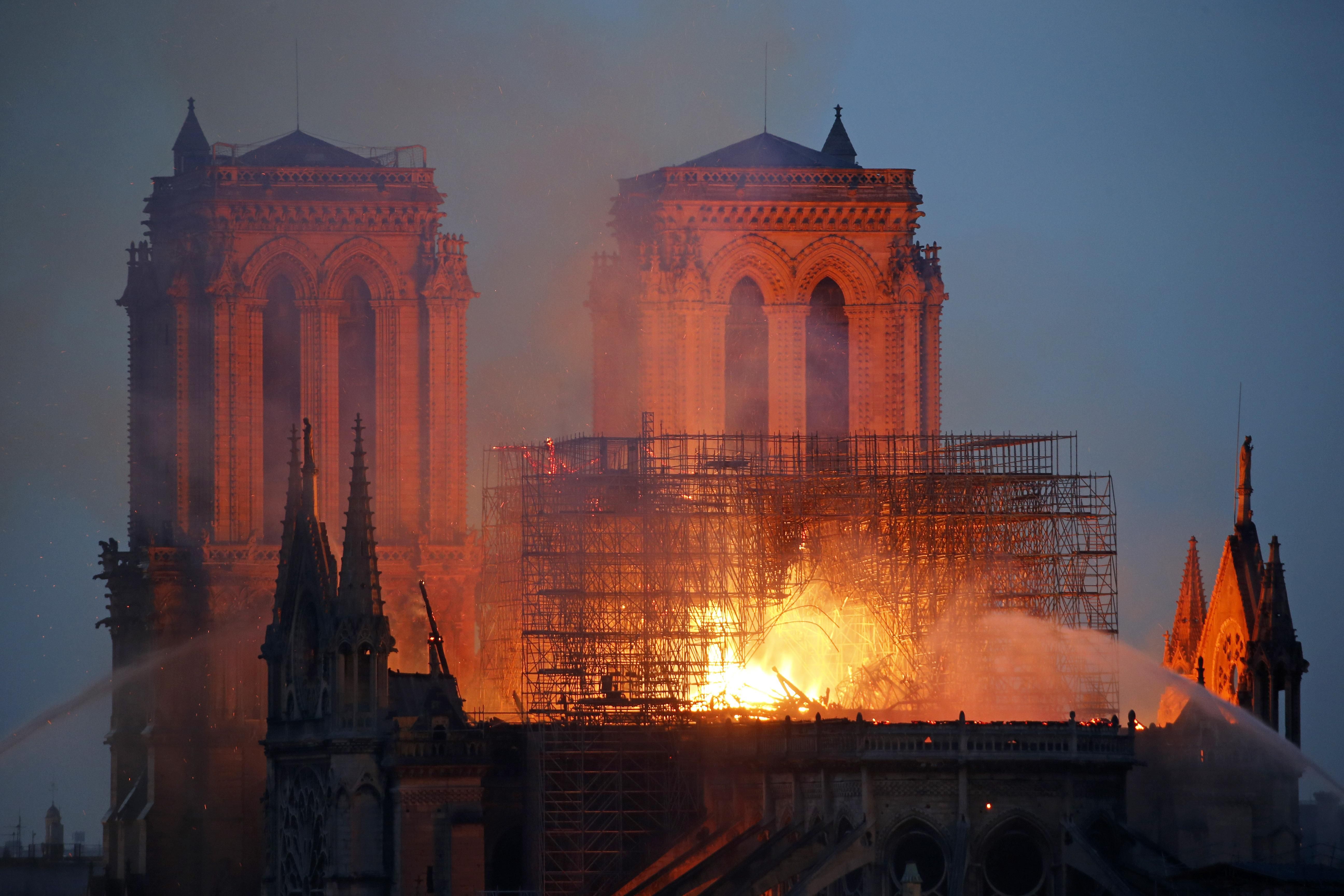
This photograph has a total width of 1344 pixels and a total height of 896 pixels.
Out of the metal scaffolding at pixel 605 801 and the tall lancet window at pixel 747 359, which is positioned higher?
the tall lancet window at pixel 747 359

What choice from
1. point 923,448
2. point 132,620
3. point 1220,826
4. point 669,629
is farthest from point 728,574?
point 132,620

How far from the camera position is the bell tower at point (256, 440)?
339 feet

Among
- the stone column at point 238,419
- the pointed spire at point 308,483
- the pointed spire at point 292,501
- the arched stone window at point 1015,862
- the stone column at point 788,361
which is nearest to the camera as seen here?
the arched stone window at point 1015,862

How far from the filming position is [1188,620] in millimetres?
97875

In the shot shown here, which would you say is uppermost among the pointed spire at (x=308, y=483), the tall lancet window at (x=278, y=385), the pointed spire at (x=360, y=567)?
the tall lancet window at (x=278, y=385)

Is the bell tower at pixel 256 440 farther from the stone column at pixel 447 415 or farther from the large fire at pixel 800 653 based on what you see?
the large fire at pixel 800 653

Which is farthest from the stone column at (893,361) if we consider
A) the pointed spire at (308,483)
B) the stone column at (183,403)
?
the stone column at (183,403)

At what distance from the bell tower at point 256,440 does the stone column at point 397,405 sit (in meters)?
0.06

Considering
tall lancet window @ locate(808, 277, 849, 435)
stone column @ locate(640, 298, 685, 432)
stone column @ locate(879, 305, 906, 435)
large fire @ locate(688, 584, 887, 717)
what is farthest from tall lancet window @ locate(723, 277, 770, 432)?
large fire @ locate(688, 584, 887, 717)

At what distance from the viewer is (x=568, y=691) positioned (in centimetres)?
8825

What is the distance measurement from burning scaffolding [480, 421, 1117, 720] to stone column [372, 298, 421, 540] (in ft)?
31.6

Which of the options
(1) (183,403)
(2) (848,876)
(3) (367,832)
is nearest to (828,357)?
(1) (183,403)

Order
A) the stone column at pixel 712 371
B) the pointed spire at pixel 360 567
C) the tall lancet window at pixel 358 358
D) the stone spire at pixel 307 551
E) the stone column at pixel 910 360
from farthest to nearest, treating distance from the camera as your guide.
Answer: the tall lancet window at pixel 358 358 < the stone column at pixel 910 360 < the stone column at pixel 712 371 < the stone spire at pixel 307 551 < the pointed spire at pixel 360 567

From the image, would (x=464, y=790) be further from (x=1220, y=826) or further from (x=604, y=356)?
(x=604, y=356)
